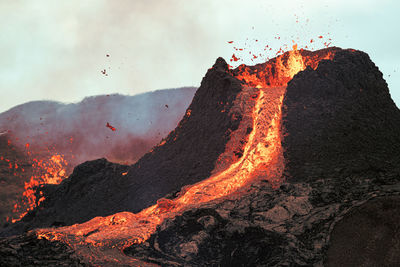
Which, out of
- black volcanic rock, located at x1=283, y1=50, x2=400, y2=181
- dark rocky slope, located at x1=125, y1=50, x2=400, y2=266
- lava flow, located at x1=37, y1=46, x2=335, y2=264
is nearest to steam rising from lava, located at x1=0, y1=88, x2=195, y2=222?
lava flow, located at x1=37, y1=46, x2=335, y2=264

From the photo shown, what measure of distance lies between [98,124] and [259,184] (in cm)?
3884

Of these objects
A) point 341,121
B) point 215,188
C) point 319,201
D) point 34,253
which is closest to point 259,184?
point 215,188

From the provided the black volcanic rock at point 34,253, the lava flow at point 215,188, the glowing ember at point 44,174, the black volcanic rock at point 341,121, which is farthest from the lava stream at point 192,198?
the glowing ember at point 44,174

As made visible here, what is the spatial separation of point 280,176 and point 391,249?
3988 millimetres

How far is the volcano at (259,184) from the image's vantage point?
7301 millimetres

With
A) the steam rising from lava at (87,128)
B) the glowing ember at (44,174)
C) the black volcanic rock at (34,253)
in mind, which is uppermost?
the steam rising from lava at (87,128)

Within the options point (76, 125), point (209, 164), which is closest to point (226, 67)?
point (209, 164)

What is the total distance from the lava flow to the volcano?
0.04 meters

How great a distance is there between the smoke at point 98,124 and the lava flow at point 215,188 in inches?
1066

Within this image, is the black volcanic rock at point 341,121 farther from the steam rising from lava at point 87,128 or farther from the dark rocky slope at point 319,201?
the steam rising from lava at point 87,128

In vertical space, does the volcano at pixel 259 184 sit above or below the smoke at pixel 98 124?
below

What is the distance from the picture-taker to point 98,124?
4534 centimetres

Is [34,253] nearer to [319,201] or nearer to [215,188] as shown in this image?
[215,188]

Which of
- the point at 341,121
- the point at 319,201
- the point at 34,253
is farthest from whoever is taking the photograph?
the point at 341,121
